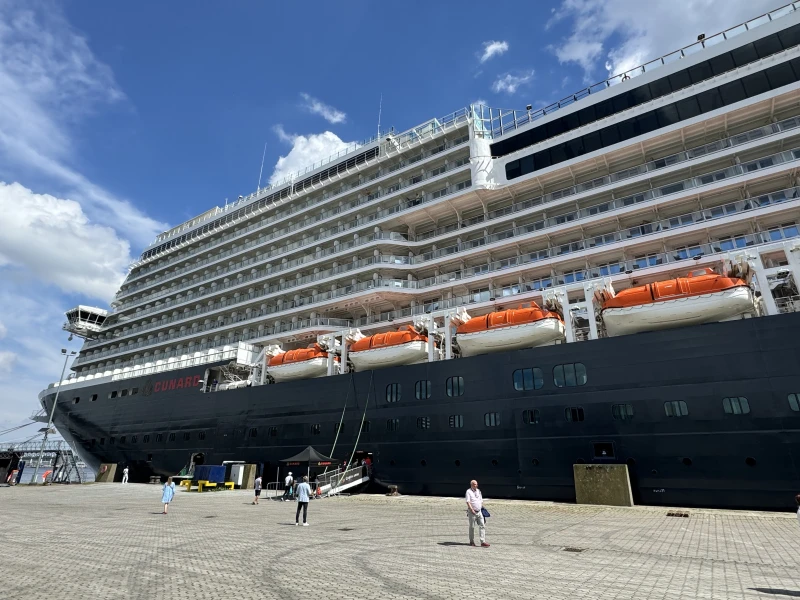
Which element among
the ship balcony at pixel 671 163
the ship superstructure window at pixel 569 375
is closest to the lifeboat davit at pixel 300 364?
the ship balcony at pixel 671 163

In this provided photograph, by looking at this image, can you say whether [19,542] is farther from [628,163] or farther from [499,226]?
[628,163]

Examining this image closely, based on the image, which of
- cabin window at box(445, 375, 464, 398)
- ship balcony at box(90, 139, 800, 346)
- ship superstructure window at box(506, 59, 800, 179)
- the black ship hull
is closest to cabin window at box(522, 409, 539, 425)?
the black ship hull

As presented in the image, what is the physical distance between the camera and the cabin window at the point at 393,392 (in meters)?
18.7

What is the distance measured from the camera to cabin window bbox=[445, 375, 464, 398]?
17.2 meters

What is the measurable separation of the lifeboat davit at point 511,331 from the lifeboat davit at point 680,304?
6.61ft

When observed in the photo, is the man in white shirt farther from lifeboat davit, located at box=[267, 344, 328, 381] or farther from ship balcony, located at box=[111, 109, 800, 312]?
ship balcony, located at box=[111, 109, 800, 312]

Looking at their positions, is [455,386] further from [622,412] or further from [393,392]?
[622,412]

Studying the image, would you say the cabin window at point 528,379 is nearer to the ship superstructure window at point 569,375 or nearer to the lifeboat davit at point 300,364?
the ship superstructure window at point 569,375

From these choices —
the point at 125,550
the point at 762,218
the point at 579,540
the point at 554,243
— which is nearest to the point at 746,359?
the point at 762,218

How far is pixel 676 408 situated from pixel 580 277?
748cm

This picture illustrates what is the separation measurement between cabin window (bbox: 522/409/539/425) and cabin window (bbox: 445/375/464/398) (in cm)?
249

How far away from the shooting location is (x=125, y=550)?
7926mm

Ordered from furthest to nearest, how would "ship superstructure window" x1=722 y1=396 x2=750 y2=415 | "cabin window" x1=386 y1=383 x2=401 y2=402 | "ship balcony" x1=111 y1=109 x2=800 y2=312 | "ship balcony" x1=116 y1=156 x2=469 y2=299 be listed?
"ship balcony" x1=116 y1=156 x2=469 y2=299 < "cabin window" x1=386 y1=383 x2=401 y2=402 < "ship balcony" x1=111 y1=109 x2=800 y2=312 < "ship superstructure window" x1=722 y1=396 x2=750 y2=415

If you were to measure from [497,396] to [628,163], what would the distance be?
1283 cm
